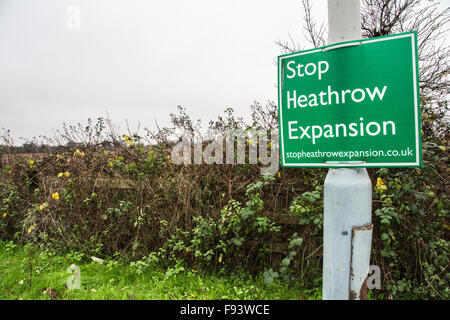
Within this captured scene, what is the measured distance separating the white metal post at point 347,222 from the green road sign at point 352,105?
73 mm

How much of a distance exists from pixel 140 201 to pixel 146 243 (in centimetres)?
63

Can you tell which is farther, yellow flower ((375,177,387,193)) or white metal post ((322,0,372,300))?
yellow flower ((375,177,387,193))

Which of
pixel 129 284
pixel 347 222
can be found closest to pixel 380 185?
pixel 347 222

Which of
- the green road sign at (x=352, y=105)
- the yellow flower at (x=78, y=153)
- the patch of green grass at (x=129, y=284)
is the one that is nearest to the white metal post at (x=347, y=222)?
the green road sign at (x=352, y=105)

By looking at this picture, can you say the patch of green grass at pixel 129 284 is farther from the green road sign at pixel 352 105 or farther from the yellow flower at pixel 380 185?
the green road sign at pixel 352 105

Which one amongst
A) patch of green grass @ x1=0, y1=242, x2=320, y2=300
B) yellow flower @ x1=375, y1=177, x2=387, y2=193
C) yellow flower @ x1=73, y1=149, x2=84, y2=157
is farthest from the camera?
yellow flower @ x1=73, y1=149, x2=84, y2=157

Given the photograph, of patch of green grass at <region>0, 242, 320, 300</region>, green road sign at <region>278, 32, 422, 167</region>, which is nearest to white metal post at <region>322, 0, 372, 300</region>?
green road sign at <region>278, 32, 422, 167</region>

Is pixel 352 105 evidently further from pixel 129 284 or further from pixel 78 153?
pixel 78 153

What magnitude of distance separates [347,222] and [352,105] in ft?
1.72

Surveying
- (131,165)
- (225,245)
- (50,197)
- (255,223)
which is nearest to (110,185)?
(131,165)

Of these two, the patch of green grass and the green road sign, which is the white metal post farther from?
the patch of green grass

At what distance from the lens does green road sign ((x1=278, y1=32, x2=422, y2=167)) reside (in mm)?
1190

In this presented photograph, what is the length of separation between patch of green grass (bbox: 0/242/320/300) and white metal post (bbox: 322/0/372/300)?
1.95 metres

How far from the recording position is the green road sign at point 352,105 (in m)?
1.19
